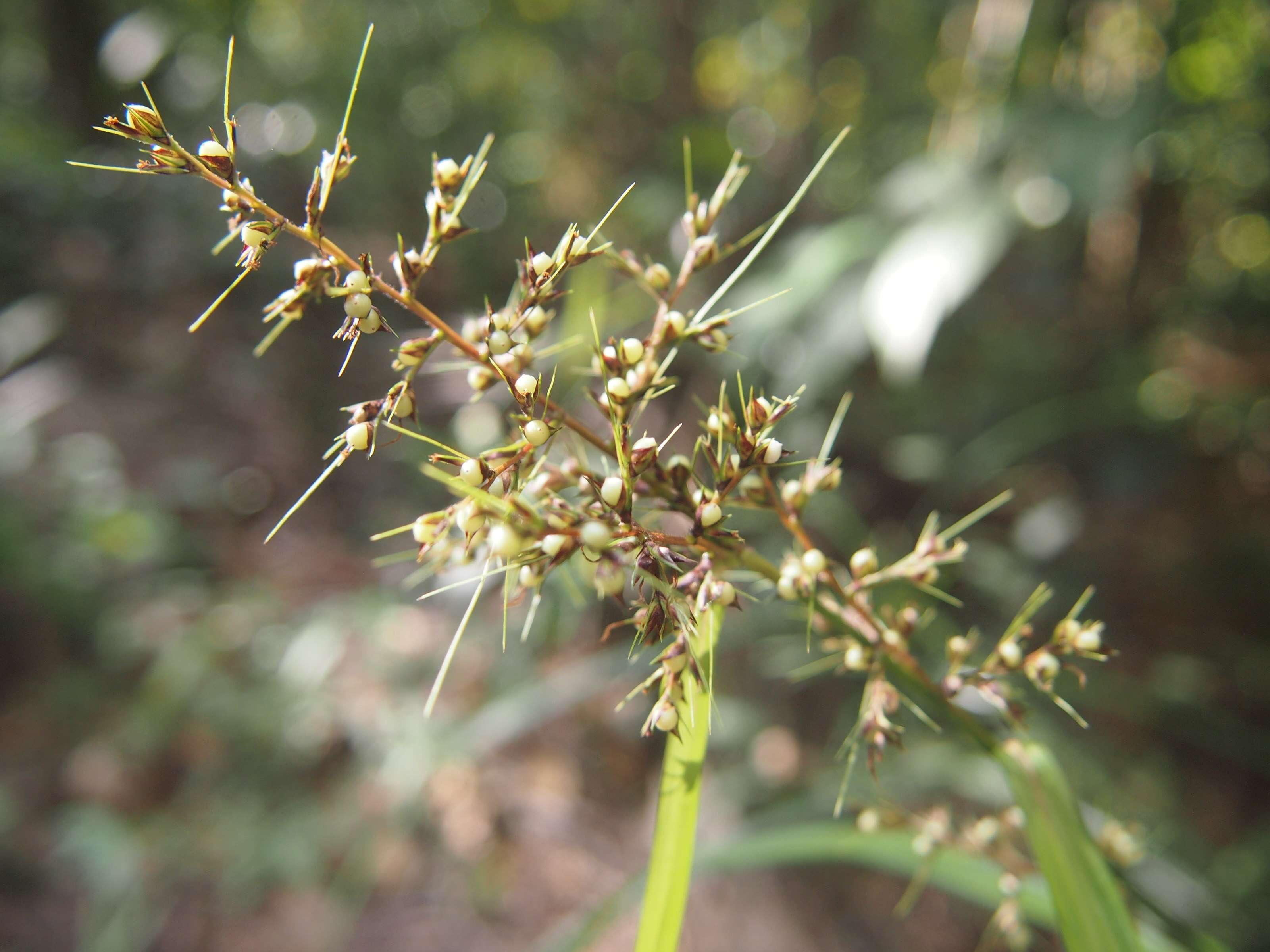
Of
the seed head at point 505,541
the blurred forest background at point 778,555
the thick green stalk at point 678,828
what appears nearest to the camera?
the seed head at point 505,541

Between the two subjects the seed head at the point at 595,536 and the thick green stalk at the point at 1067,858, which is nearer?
the seed head at the point at 595,536

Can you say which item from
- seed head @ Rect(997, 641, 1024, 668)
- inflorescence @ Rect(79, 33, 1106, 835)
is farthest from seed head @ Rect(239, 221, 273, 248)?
seed head @ Rect(997, 641, 1024, 668)

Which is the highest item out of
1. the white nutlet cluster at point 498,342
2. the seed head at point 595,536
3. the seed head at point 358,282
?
the seed head at point 358,282

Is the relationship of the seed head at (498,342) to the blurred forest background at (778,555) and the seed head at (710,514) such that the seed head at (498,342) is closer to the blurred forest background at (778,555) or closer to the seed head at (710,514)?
the seed head at (710,514)

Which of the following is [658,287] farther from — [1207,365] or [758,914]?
[1207,365]

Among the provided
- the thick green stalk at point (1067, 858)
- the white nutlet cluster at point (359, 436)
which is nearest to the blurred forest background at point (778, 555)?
the thick green stalk at point (1067, 858)

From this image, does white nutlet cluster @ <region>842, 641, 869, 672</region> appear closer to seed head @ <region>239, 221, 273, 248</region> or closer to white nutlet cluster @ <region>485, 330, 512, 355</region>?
white nutlet cluster @ <region>485, 330, 512, 355</region>
